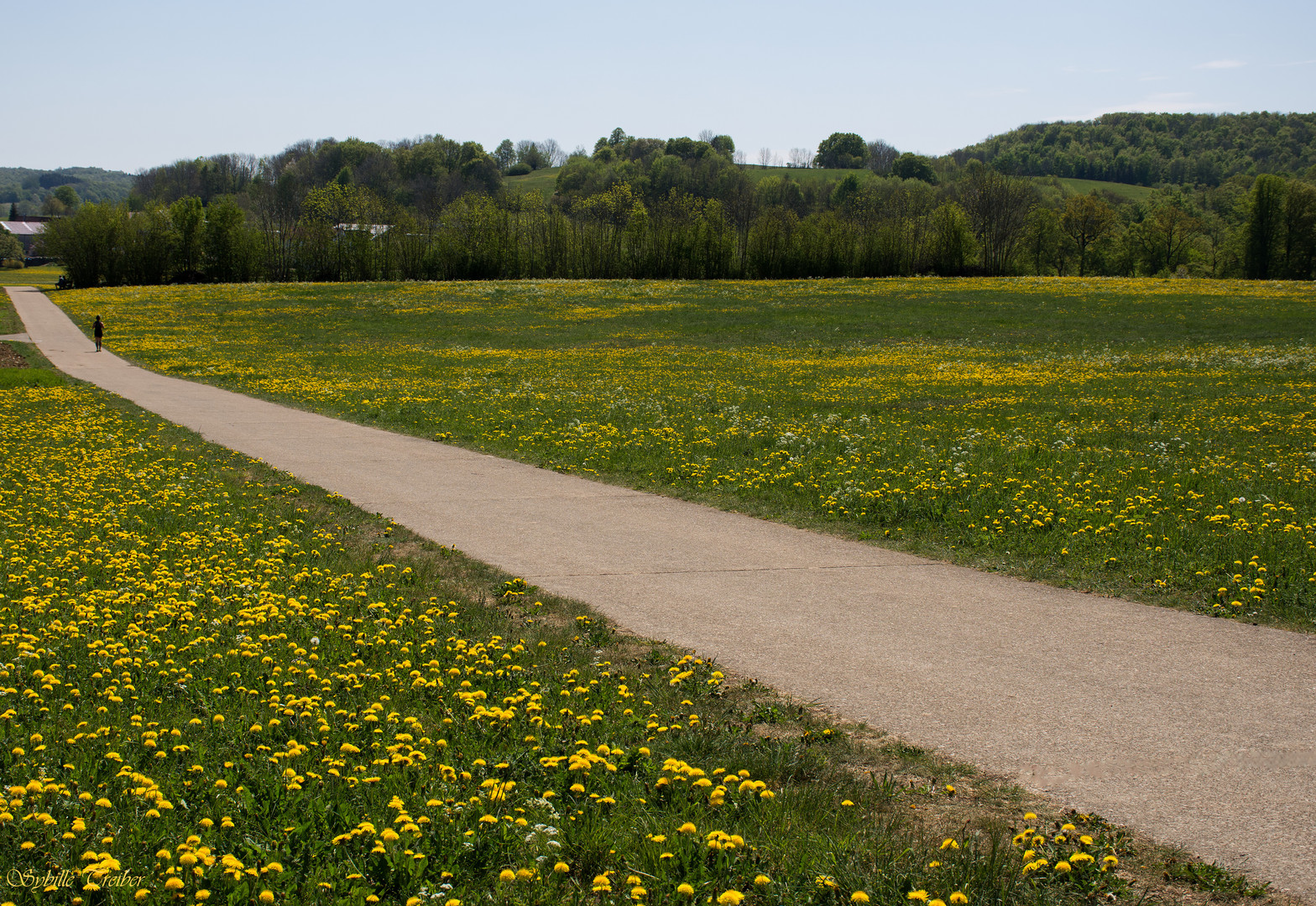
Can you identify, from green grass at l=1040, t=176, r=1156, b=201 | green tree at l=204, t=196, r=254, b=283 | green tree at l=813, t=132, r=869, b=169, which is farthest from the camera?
green tree at l=813, t=132, r=869, b=169

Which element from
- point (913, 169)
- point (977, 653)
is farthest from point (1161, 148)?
point (977, 653)

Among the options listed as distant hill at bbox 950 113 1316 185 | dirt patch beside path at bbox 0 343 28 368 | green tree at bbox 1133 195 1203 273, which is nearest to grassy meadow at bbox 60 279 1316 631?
dirt patch beside path at bbox 0 343 28 368

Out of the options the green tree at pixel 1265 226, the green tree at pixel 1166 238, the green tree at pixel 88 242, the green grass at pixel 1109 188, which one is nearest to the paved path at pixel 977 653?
the green tree at pixel 88 242

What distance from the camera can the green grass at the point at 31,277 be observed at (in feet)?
249

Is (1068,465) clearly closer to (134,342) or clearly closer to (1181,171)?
(134,342)

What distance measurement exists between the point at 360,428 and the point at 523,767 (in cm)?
1317

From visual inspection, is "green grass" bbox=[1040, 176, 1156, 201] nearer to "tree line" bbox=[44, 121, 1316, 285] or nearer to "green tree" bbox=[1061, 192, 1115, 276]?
"tree line" bbox=[44, 121, 1316, 285]

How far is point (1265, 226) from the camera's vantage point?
7312cm

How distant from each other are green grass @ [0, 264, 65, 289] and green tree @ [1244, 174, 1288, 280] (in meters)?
99.0

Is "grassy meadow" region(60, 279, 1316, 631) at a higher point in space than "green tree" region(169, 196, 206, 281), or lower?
lower

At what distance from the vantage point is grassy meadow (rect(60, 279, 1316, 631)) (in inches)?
337

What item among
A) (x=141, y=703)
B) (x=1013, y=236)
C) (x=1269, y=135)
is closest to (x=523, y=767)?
(x=141, y=703)

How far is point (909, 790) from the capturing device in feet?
13.9

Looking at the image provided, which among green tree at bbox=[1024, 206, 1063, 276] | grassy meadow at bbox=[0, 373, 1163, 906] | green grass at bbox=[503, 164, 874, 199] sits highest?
green grass at bbox=[503, 164, 874, 199]
